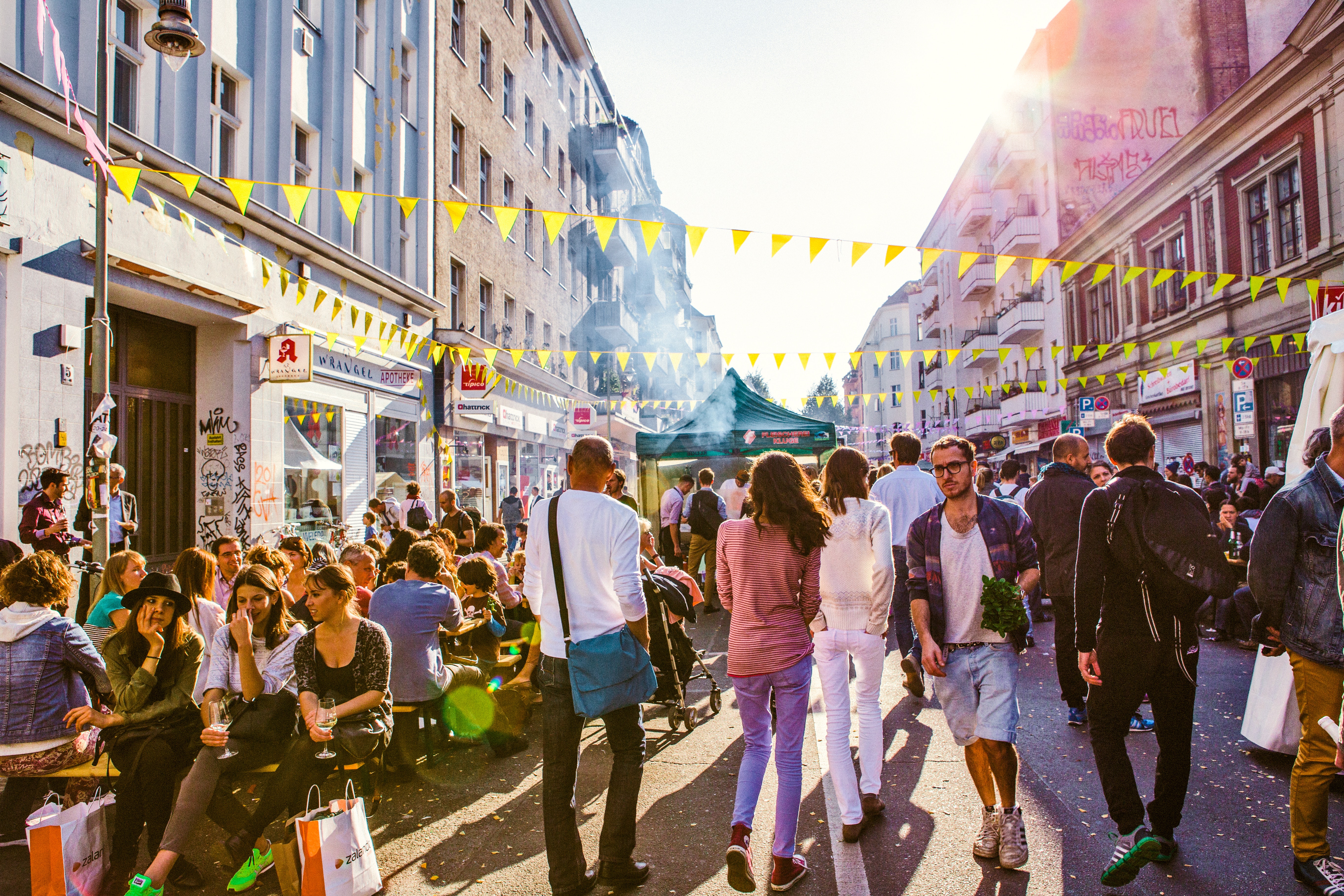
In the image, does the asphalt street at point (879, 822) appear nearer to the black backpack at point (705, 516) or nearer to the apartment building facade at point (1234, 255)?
the black backpack at point (705, 516)

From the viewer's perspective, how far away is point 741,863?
3393 millimetres

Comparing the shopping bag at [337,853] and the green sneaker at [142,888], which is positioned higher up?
the shopping bag at [337,853]

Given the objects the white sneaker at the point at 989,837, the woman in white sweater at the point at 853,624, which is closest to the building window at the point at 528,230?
the woman in white sweater at the point at 853,624

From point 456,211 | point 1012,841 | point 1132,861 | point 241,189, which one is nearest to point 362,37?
point 241,189

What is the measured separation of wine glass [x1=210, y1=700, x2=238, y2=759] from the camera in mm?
3902

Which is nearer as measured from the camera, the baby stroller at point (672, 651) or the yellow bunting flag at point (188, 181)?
the baby stroller at point (672, 651)

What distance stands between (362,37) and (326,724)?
15773 mm

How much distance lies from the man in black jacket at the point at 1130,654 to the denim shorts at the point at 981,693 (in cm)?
31

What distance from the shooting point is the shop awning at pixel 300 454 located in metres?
13.4

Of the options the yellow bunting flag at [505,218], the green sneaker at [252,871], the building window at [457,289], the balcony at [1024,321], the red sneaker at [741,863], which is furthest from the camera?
the balcony at [1024,321]

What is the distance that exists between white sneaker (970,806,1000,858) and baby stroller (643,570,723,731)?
5.12 feet

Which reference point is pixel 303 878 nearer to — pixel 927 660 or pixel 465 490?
pixel 927 660

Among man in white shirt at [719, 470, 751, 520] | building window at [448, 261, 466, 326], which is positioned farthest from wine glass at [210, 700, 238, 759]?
building window at [448, 261, 466, 326]

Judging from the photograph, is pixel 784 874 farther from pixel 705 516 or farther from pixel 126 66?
pixel 126 66
